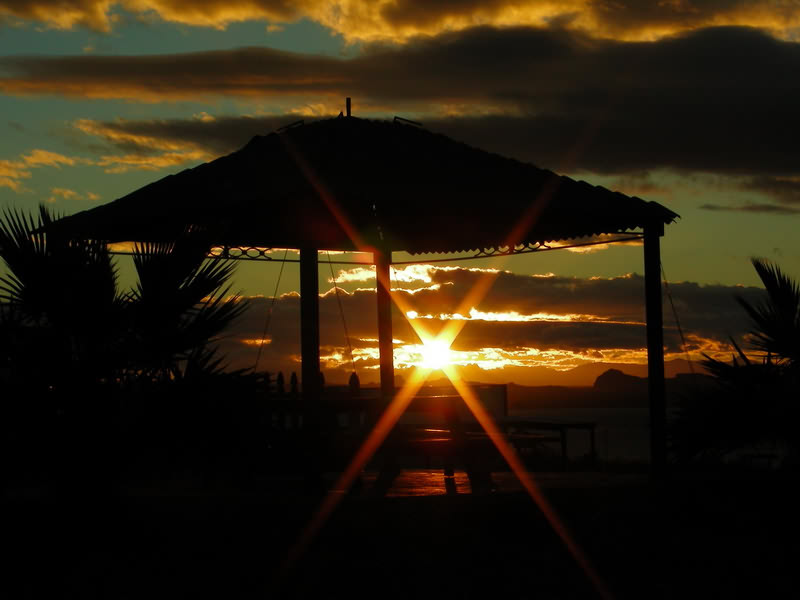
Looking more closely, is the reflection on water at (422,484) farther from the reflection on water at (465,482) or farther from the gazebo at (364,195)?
the gazebo at (364,195)

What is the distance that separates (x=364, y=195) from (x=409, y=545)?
13.7ft

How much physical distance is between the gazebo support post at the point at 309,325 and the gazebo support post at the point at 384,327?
4.55m

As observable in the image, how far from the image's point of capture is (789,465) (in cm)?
1112

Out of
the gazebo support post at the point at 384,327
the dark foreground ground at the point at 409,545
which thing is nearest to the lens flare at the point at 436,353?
the gazebo support post at the point at 384,327

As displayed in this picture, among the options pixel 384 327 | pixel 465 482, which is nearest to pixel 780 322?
pixel 465 482

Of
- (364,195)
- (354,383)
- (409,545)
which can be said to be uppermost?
(364,195)

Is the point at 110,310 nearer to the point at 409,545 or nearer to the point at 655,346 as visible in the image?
the point at 409,545

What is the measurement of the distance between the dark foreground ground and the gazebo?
8.35 ft

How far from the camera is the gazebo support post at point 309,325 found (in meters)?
12.8

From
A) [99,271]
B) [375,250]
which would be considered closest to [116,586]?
[99,271]

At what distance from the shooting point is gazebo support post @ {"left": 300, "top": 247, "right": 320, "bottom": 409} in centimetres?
1277

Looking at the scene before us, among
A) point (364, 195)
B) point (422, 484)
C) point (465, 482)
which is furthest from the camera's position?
point (465, 482)

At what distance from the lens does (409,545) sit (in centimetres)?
905

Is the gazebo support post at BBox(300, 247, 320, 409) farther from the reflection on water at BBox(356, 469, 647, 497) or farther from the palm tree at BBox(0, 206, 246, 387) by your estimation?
the palm tree at BBox(0, 206, 246, 387)
